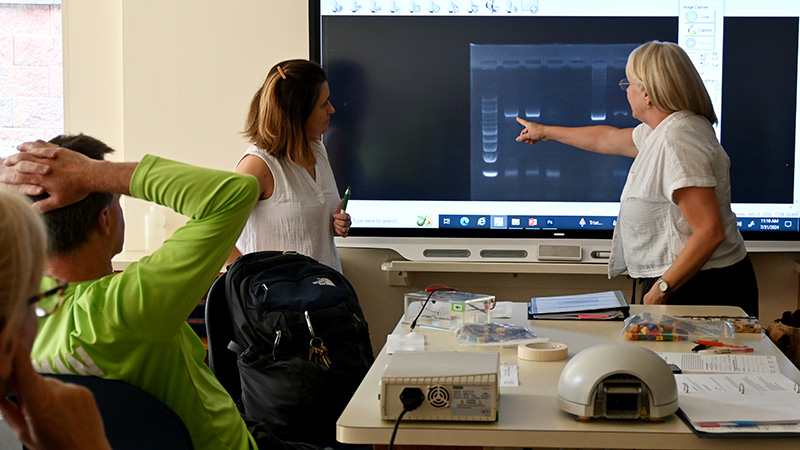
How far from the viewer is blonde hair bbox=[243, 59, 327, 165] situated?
8.66 ft

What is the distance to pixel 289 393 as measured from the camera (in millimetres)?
1993

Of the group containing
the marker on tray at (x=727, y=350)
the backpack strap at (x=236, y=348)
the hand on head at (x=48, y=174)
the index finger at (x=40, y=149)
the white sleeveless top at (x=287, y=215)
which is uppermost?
the index finger at (x=40, y=149)

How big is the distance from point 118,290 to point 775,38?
2882mm

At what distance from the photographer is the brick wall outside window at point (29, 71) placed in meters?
3.66

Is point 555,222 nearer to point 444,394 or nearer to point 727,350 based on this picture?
point 727,350

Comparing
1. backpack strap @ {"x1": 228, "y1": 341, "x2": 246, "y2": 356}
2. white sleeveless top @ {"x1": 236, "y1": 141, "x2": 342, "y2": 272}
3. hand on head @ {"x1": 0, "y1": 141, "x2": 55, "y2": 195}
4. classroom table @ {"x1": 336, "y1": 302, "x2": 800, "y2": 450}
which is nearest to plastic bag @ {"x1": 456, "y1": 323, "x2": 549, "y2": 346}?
classroom table @ {"x1": 336, "y1": 302, "x2": 800, "y2": 450}

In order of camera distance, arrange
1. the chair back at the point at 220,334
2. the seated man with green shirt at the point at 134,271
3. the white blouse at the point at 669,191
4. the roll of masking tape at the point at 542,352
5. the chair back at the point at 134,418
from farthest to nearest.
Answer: the white blouse at the point at 669,191
the chair back at the point at 220,334
the roll of masking tape at the point at 542,352
the seated man with green shirt at the point at 134,271
the chair back at the point at 134,418

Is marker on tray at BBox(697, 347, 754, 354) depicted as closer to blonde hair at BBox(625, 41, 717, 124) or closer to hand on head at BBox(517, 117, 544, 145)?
blonde hair at BBox(625, 41, 717, 124)

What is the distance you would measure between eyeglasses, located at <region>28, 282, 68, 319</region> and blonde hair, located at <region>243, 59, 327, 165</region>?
1828 mm

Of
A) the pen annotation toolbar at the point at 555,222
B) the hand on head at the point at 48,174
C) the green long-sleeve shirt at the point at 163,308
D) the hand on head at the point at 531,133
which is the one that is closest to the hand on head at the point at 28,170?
the hand on head at the point at 48,174

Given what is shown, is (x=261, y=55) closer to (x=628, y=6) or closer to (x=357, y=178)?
(x=357, y=178)

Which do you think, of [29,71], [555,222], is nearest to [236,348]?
[555,222]

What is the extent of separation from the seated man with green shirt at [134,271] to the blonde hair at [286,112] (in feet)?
3.96

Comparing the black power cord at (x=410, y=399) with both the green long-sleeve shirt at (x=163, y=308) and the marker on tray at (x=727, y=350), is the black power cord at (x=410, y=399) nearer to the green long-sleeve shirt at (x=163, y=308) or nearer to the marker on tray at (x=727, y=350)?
the green long-sleeve shirt at (x=163, y=308)
